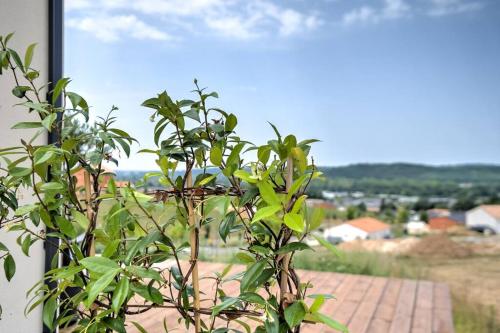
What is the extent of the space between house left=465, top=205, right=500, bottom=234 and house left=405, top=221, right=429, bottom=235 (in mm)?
276

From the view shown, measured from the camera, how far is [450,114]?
287 cm

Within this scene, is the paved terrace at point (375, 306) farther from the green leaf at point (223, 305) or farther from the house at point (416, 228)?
the green leaf at point (223, 305)

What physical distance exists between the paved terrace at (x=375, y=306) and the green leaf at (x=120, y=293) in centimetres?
183

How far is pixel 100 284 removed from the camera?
0.76 m

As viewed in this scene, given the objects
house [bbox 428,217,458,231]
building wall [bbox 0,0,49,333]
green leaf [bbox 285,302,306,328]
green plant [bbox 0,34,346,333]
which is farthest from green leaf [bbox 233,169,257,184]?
house [bbox 428,217,458,231]

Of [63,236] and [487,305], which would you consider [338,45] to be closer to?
[487,305]

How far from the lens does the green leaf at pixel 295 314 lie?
0.75 metres

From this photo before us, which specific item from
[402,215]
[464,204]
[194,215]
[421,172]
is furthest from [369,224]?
[194,215]

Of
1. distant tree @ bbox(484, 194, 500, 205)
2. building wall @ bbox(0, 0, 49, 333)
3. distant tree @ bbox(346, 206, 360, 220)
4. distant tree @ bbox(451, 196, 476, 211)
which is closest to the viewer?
building wall @ bbox(0, 0, 49, 333)

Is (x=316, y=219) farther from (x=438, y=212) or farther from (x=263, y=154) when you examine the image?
(x=438, y=212)

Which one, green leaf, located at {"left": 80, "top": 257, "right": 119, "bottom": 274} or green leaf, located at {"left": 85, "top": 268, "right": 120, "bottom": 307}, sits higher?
green leaf, located at {"left": 80, "top": 257, "right": 119, "bottom": 274}

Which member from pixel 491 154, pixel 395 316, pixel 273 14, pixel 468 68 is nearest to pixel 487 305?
pixel 395 316

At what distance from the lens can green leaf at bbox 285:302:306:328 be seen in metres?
0.75

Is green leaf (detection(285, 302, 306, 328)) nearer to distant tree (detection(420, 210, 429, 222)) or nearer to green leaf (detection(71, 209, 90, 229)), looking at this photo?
green leaf (detection(71, 209, 90, 229))
